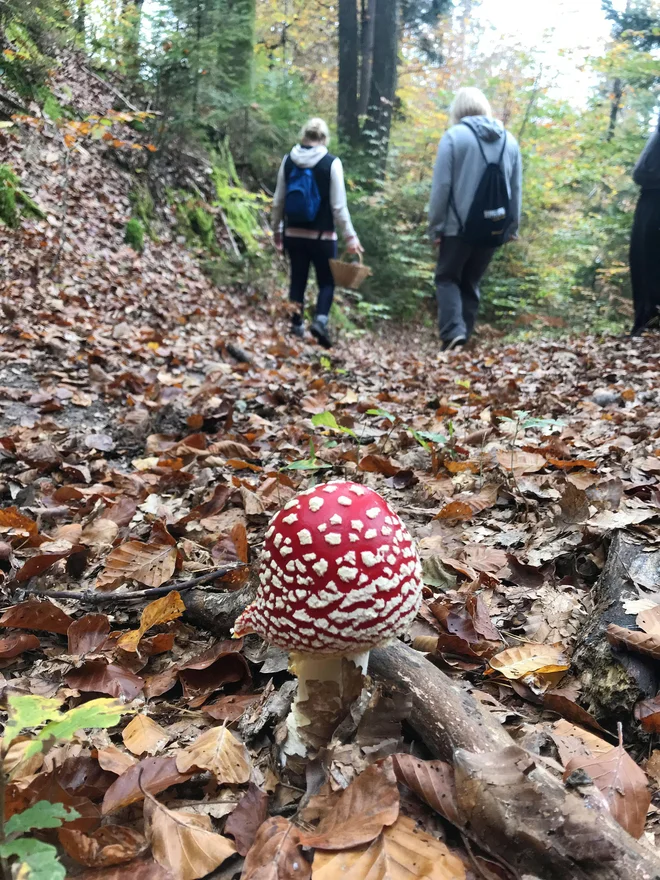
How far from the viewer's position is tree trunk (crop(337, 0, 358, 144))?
13336mm

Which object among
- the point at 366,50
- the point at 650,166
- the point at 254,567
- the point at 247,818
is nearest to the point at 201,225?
the point at 650,166

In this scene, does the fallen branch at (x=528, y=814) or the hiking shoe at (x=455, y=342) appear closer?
the fallen branch at (x=528, y=814)

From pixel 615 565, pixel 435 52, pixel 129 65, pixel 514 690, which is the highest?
pixel 435 52

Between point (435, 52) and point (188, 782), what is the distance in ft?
61.1

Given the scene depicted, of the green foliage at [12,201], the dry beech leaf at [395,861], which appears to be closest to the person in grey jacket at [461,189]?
the green foliage at [12,201]

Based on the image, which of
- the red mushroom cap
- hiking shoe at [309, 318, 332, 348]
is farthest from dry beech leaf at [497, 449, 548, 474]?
hiking shoe at [309, 318, 332, 348]

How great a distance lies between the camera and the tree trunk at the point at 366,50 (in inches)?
527

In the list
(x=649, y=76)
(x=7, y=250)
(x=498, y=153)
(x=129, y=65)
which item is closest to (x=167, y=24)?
(x=129, y=65)

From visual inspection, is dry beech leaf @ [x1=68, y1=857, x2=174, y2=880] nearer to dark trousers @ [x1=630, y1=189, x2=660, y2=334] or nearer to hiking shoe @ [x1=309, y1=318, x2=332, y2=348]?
hiking shoe @ [x1=309, y1=318, x2=332, y2=348]

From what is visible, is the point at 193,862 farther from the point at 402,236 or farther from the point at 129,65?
the point at 402,236

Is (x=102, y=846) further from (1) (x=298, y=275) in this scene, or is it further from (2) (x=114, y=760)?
(1) (x=298, y=275)

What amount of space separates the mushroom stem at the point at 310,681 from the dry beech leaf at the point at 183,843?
0.92ft

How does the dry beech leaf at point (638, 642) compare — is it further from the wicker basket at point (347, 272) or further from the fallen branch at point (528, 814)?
the wicker basket at point (347, 272)

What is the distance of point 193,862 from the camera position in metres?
1.26
